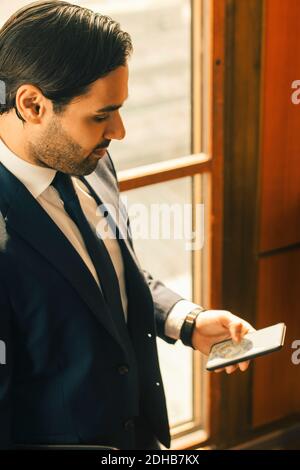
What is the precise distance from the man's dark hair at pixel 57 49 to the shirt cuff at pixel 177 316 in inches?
28.1

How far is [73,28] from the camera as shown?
1.81 metres

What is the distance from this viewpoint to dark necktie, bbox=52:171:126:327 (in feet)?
6.59

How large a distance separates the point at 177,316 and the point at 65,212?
48cm

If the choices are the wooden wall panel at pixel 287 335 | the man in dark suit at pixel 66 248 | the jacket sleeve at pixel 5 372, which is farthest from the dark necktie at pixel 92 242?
the wooden wall panel at pixel 287 335

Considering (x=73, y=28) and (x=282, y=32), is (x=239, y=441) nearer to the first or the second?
(x=282, y=32)

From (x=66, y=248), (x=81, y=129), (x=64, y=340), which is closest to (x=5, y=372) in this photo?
(x=64, y=340)

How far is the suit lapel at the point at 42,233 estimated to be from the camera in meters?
1.88

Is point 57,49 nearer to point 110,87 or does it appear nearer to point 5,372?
point 110,87

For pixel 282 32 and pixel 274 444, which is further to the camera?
pixel 274 444

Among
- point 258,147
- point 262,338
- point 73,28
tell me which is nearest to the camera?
point 73,28

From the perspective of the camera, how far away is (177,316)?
230 centimetres

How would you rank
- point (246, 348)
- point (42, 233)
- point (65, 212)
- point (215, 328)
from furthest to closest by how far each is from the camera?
point (215, 328) < point (246, 348) < point (65, 212) < point (42, 233)

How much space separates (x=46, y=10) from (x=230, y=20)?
0.96 meters

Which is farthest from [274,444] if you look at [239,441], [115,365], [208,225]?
[115,365]
